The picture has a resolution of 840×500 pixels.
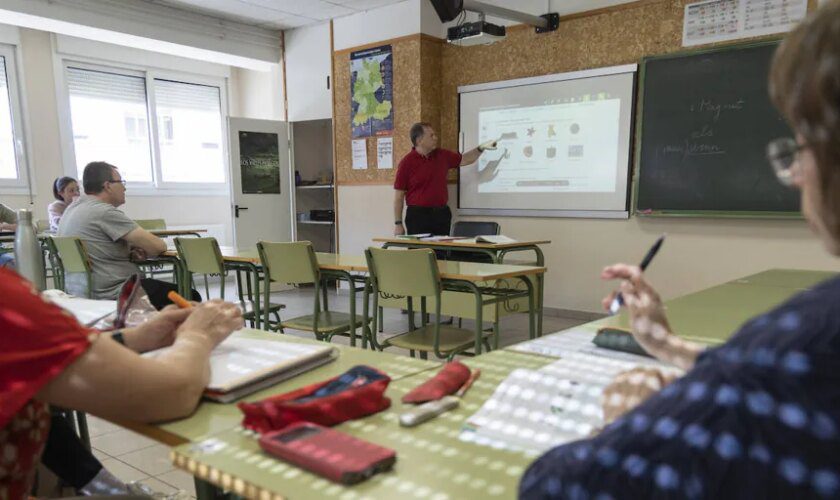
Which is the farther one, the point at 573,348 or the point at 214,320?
the point at 573,348

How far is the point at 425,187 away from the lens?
15.8ft

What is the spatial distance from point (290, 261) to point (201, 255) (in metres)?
0.84

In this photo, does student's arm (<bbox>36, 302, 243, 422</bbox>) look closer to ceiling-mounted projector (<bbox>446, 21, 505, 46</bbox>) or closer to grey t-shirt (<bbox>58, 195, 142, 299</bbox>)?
grey t-shirt (<bbox>58, 195, 142, 299</bbox>)

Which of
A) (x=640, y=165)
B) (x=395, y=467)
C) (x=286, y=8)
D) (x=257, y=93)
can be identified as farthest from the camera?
(x=257, y=93)

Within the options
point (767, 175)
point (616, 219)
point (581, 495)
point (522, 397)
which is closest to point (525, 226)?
point (616, 219)

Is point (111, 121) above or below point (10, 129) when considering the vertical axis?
above

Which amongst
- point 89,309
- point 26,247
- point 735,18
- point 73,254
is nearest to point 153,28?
point 73,254

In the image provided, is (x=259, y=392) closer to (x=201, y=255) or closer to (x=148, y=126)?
(x=201, y=255)

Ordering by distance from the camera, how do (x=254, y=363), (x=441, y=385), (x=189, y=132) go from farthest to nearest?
(x=189, y=132), (x=254, y=363), (x=441, y=385)

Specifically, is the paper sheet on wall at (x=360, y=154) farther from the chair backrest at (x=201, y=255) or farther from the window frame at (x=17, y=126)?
the window frame at (x=17, y=126)

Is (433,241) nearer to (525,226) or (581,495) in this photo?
(525,226)

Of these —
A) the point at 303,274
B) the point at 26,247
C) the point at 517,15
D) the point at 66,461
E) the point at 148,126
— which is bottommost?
the point at 66,461

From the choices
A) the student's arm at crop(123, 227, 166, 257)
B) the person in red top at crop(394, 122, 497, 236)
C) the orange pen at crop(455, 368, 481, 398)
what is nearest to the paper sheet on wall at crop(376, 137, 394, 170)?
the person in red top at crop(394, 122, 497, 236)

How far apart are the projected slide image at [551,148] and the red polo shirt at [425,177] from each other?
1.66ft
